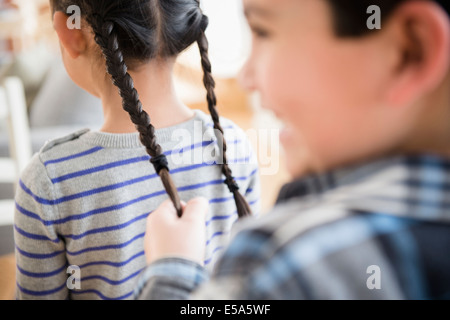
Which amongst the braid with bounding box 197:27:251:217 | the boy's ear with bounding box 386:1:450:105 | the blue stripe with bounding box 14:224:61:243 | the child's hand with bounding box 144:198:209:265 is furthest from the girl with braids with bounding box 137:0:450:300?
the blue stripe with bounding box 14:224:61:243

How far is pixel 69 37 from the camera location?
1.78 ft

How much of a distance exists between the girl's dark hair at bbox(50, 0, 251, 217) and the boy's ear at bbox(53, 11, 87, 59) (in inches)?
0.5

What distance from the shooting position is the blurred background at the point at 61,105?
688 mm

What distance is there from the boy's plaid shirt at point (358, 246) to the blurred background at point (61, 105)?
0.48ft

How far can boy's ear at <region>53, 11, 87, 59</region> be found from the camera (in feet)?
1.76

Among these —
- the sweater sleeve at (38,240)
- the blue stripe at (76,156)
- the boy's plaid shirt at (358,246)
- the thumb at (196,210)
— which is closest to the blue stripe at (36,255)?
the sweater sleeve at (38,240)

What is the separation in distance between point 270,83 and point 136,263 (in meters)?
0.35

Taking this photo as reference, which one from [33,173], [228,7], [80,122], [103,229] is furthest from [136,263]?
[228,7]
